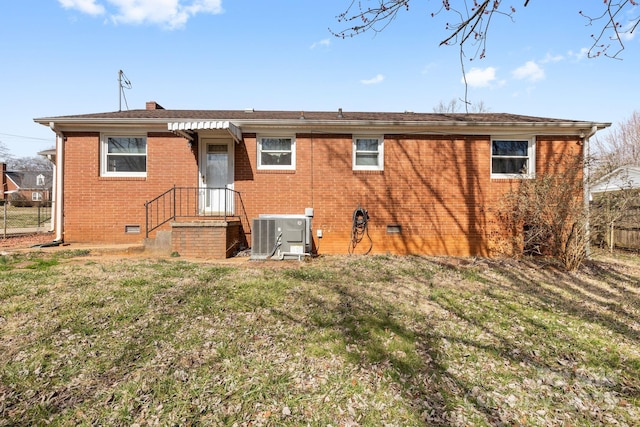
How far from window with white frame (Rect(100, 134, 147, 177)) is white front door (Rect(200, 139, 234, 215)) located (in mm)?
1632

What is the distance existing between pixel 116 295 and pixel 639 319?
764 centimetres

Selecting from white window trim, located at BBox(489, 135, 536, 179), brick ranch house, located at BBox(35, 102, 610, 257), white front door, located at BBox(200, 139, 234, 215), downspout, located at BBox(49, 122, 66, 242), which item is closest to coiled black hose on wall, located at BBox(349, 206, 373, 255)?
brick ranch house, located at BBox(35, 102, 610, 257)

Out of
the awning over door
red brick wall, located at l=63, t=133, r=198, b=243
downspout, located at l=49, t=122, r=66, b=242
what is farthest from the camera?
red brick wall, located at l=63, t=133, r=198, b=243

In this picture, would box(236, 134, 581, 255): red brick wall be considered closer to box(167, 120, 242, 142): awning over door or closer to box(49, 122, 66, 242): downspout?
box(167, 120, 242, 142): awning over door

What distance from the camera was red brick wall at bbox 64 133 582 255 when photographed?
8578mm

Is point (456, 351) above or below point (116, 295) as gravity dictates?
below

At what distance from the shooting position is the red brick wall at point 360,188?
8578 mm

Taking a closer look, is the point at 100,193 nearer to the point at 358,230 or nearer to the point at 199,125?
the point at 199,125

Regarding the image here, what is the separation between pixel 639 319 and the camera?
4.57 m

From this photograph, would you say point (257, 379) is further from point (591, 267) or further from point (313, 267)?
point (591, 267)

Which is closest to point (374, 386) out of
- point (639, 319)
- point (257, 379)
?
point (257, 379)

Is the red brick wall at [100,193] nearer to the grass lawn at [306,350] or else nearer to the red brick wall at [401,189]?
the red brick wall at [401,189]

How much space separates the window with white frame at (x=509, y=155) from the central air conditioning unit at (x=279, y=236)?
5760 mm

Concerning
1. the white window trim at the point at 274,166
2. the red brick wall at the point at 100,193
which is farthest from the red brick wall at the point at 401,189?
the red brick wall at the point at 100,193
